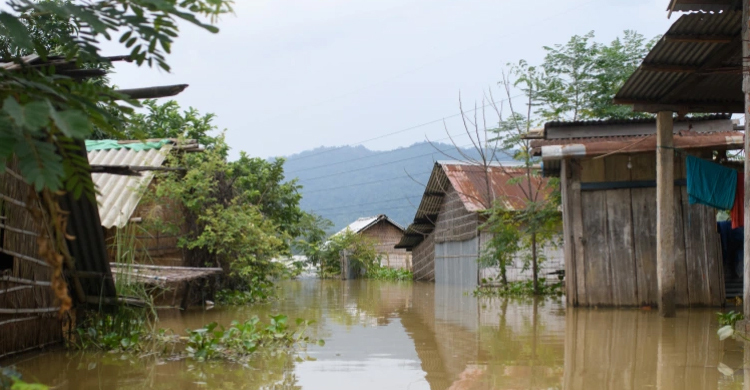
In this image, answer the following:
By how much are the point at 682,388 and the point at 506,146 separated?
14233 mm

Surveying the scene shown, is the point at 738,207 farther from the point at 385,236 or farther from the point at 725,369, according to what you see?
the point at 385,236

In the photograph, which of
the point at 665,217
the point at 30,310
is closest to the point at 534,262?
the point at 665,217

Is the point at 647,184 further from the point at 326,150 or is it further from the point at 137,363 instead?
the point at 326,150

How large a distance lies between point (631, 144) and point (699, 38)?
9.17ft

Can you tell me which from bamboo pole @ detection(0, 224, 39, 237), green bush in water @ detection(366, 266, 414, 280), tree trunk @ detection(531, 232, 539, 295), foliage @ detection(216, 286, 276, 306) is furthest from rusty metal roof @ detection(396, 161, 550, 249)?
bamboo pole @ detection(0, 224, 39, 237)

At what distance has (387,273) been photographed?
112ft

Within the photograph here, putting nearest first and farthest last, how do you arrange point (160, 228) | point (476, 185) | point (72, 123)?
point (72, 123) → point (160, 228) → point (476, 185)

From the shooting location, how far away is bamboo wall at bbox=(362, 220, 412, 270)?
35.9m

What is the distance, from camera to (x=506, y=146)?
19719 mm

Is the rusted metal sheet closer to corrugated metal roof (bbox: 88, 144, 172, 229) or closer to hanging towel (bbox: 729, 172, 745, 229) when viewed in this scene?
hanging towel (bbox: 729, 172, 745, 229)

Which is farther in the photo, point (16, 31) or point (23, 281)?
point (23, 281)

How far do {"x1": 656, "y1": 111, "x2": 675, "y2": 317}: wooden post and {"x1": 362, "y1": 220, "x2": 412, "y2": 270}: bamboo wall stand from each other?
81.9 feet

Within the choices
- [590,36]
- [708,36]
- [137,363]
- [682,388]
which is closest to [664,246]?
[708,36]

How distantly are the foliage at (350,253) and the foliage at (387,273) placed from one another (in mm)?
212
